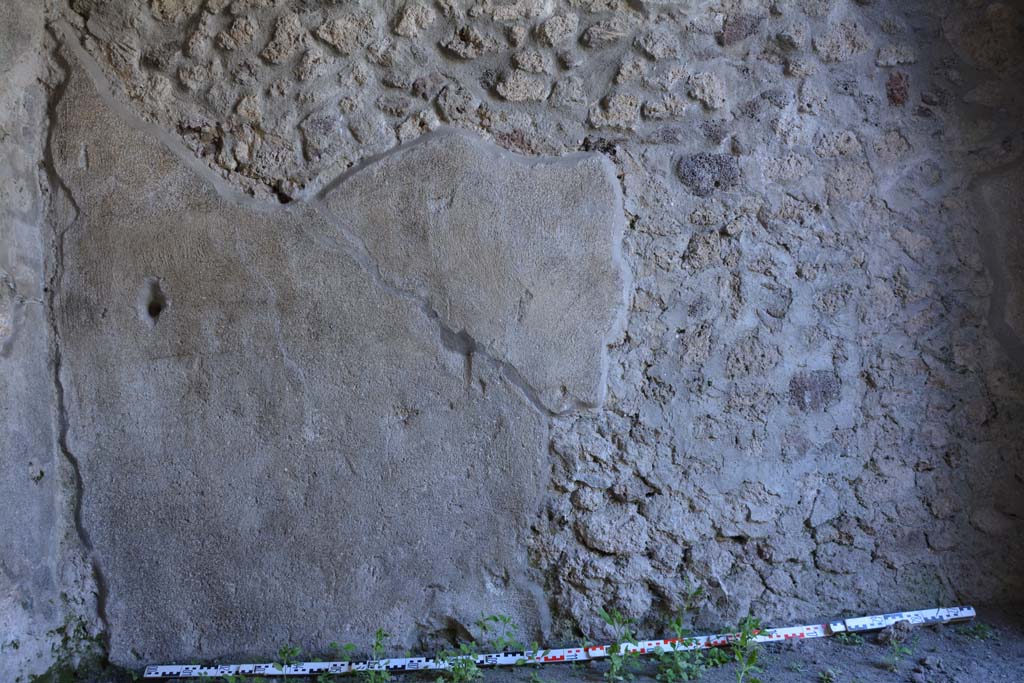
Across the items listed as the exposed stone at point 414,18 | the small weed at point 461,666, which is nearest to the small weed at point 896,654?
the small weed at point 461,666

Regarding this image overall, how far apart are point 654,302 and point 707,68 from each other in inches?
30.3

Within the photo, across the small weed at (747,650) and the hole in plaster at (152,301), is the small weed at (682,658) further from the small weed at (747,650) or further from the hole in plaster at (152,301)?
the hole in plaster at (152,301)

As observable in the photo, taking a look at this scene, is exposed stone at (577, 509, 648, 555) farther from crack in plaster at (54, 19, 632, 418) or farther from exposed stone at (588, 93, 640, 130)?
exposed stone at (588, 93, 640, 130)

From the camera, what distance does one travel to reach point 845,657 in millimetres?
2297

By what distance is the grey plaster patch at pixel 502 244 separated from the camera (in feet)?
7.79

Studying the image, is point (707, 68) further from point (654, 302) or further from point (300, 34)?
point (300, 34)

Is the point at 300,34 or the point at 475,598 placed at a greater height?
the point at 300,34

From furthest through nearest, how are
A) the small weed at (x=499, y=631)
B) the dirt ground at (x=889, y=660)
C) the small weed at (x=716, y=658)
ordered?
the small weed at (x=499, y=631) → the small weed at (x=716, y=658) → the dirt ground at (x=889, y=660)

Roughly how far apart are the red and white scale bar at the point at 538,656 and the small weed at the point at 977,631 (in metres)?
0.03

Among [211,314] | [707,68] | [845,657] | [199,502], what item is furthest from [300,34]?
[845,657]

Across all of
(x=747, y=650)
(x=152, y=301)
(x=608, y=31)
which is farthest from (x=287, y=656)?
(x=608, y=31)

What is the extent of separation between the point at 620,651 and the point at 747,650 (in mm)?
392

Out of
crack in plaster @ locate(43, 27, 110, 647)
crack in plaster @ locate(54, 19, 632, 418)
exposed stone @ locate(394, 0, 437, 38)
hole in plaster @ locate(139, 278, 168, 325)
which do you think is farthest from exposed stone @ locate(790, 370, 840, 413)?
crack in plaster @ locate(43, 27, 110, 647)

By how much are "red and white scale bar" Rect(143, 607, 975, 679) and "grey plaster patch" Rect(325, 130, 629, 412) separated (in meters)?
0.79
